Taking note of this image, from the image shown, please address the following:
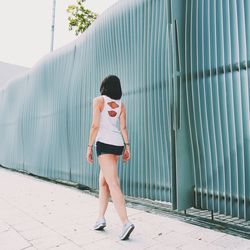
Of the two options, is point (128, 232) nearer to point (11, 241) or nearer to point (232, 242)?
point (232, 242)

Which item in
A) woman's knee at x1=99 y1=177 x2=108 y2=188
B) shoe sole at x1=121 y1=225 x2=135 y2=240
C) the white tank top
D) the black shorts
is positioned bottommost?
shoe sole at x1=121 y1=225 x2=135 y2=240

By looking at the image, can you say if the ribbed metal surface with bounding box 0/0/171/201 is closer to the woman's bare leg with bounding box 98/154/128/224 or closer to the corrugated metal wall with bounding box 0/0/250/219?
the corrugated metal wall with bounding box 0/0/250/219

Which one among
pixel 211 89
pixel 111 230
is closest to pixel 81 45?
pixel 211 89

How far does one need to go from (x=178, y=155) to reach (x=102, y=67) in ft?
8.79

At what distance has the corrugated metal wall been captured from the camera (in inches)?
134

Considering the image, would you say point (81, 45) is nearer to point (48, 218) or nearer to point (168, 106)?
point (168, 106)

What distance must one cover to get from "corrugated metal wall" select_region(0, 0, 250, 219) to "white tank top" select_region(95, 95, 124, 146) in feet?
3.01

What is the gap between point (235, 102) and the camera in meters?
3.40

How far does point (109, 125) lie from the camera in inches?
132

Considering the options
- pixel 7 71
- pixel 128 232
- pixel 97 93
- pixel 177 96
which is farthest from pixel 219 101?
pixel 7 71

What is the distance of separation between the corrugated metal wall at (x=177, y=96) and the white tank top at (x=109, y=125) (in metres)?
0.92

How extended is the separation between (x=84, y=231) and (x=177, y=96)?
6.90 feet

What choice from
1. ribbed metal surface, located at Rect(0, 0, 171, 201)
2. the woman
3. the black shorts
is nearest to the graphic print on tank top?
the woman

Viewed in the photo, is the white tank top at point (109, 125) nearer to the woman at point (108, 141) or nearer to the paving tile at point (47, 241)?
the woman at point (108, 141)
